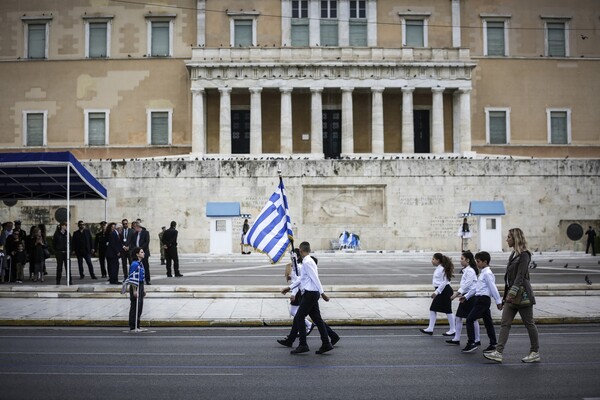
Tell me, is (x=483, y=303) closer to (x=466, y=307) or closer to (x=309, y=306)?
(x=466, y=307)

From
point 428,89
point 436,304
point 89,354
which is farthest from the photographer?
point 428,89

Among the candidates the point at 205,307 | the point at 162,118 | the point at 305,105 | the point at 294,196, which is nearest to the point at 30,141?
the point at 162,118

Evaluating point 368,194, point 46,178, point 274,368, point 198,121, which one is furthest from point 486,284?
point 198,121

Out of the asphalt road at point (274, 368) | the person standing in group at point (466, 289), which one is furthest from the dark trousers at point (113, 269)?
the person standing in group at point (466, 289)

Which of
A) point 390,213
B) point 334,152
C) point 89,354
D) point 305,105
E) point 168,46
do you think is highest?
point 168,46

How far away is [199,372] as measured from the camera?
9633 mm

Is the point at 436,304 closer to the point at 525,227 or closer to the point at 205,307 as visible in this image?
the point at 205,307

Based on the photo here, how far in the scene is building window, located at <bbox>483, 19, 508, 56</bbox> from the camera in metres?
51.1

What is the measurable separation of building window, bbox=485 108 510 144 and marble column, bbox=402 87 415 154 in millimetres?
7814

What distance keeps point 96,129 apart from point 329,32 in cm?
1898

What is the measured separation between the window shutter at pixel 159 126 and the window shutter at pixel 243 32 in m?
7.79

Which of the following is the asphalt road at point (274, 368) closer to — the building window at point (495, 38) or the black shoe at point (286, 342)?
the black shoe at point (286, 342)

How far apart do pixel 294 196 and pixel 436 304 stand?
24025 mm

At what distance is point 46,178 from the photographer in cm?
2191
